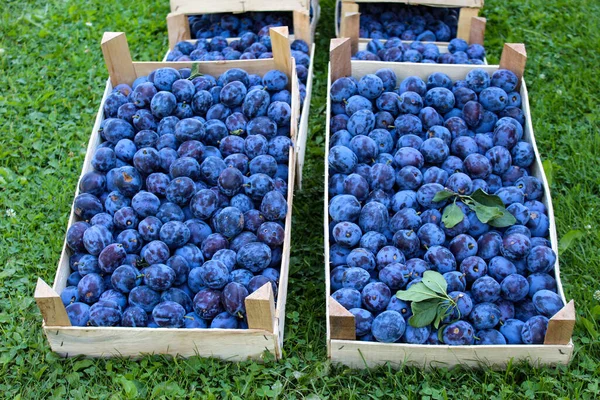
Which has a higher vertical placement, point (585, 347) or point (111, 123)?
point (111, 123)

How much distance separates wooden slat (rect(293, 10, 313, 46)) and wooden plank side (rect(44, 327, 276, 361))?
6.52ft

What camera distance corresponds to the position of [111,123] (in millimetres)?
2590

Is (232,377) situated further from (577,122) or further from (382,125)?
(577,122)

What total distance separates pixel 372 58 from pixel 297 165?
0.77 meters

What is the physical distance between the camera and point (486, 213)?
7.62ft

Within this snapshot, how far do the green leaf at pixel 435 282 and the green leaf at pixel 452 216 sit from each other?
0.24 metres

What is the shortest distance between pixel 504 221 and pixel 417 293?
0.51m

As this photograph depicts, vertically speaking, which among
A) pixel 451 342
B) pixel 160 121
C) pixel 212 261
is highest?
pixel 160 121

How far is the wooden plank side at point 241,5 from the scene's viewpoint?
348cm

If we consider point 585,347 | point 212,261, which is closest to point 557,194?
point 585,347

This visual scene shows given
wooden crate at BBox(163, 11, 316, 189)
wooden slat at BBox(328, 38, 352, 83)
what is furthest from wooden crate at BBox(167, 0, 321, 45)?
wooden slat at BBox(328, 38, 352, 83)

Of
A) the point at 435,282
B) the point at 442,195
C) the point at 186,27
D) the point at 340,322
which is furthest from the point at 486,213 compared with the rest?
the point at 186,27

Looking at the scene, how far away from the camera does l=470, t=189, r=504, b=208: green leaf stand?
2373 mm

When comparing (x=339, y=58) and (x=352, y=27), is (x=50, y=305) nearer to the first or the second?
(x=339, y=58)
